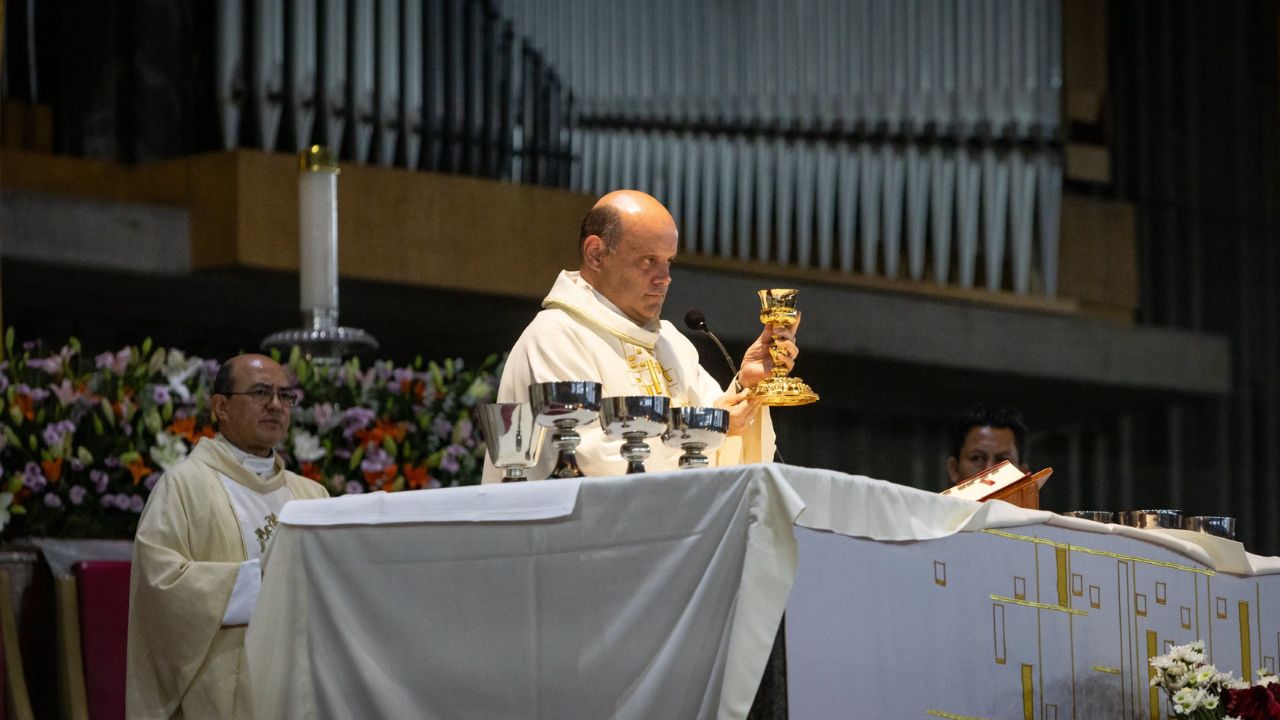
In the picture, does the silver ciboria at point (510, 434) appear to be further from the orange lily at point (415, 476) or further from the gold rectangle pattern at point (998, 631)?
the orange lily at point (415, 476)

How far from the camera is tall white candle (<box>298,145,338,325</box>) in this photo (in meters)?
5.36

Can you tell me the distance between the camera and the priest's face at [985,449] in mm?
6051

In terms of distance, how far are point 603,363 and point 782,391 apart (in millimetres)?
506

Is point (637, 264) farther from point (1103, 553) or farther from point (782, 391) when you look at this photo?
point (1103, 553)

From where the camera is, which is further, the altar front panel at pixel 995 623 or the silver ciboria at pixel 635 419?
the silver ciboria at pixel 635 419

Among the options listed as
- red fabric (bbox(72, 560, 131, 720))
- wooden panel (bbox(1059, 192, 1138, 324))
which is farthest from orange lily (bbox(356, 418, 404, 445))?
wooden panel (bbox(1059, 192, 1138, 324))

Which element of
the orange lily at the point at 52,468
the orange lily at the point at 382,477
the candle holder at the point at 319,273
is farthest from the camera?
the orange lily at the point at 382,477

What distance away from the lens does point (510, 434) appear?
3850 millimetres

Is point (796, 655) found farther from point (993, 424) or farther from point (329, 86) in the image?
point (329, 86)

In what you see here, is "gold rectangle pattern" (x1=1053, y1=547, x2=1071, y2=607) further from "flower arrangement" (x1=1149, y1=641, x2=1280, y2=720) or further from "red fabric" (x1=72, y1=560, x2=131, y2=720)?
"red fabric" (x1=72, y1=560, x2=131, y2=720)

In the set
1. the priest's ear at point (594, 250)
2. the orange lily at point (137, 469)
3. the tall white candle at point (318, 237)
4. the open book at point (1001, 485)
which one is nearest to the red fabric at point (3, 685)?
the orange lily at point (137, 469)

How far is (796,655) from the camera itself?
3268 millimetres

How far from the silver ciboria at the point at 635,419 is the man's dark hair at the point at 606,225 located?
0.78 metres

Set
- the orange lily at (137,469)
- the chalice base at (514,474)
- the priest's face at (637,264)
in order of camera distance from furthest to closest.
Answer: the orange lily at (137,469), the priest's face at (637,264), the chalice base at (514,474)
